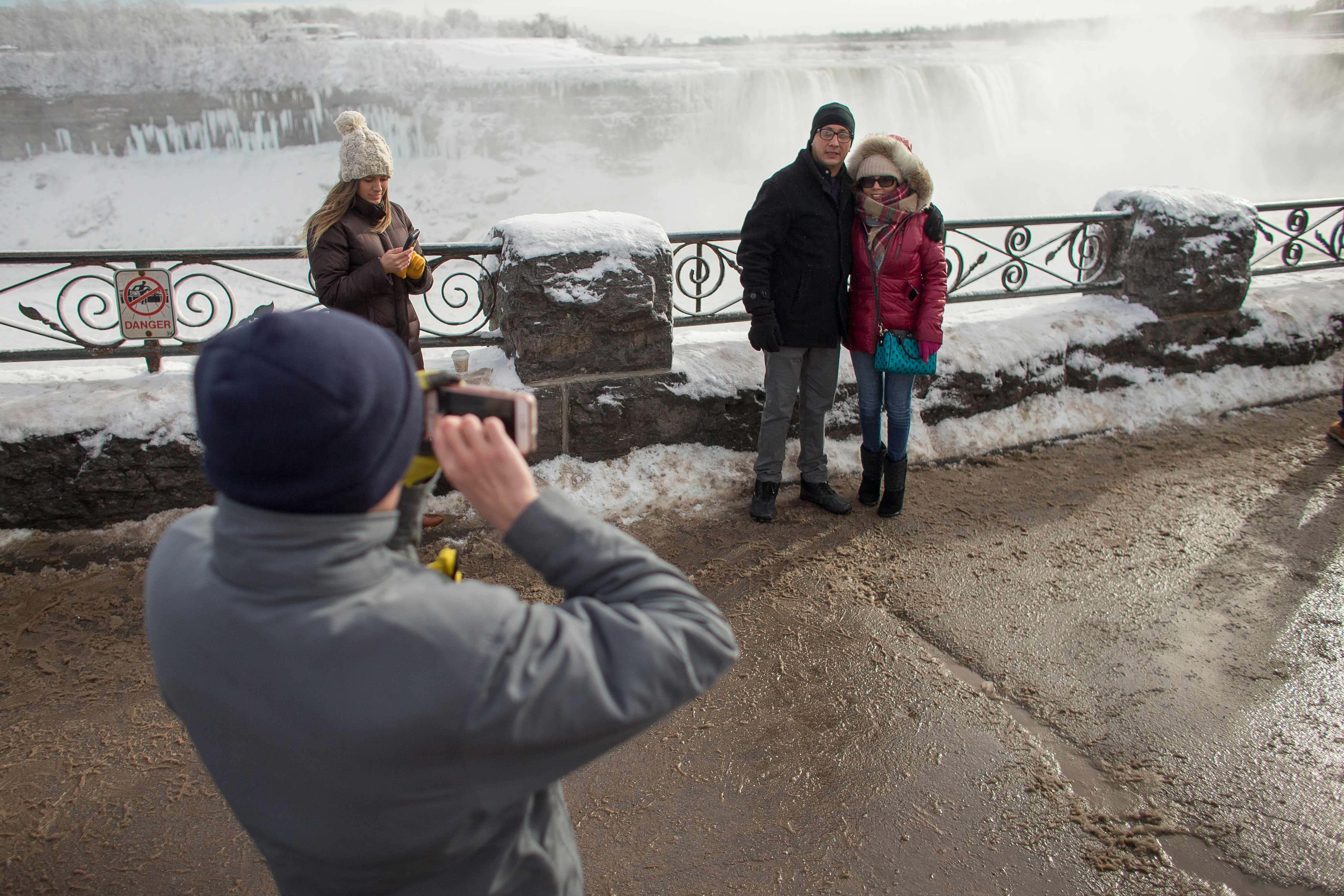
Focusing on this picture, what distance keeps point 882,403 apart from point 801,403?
1.31 ft

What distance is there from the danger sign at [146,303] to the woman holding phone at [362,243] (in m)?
0.89

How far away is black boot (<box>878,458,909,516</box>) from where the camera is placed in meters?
3.95

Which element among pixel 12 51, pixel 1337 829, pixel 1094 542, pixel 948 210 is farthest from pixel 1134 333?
pixel 12 51

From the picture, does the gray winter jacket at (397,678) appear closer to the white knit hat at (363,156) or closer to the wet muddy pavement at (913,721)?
the wet muddy pavement at (913,721)

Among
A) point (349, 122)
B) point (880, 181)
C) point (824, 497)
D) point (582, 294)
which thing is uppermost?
point (349, 122)

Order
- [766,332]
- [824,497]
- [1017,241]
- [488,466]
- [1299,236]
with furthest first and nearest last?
[1299,236], [1017,241], [824,497], [766,332], [488,466]

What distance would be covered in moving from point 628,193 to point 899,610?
2505 cm

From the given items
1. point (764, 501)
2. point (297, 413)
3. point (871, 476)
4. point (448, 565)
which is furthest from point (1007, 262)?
point (297, 413)

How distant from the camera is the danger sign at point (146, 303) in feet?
12.1

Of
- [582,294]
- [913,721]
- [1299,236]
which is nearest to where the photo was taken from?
[913,721]

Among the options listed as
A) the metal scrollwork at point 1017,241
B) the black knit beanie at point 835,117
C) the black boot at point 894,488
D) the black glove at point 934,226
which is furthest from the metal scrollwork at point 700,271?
the metal scrollwork at point 1017,241

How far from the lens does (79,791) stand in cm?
232

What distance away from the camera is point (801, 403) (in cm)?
405

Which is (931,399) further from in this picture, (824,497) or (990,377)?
(824,497)
